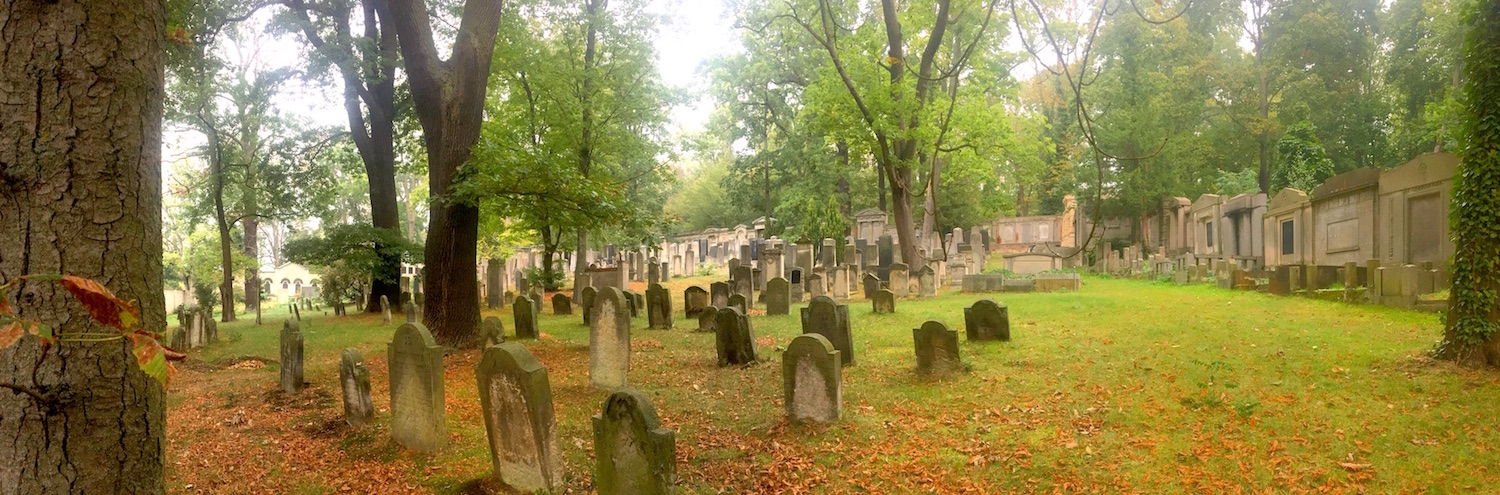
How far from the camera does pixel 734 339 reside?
935 cm

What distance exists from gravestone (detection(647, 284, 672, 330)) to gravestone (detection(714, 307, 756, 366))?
12.7 ft

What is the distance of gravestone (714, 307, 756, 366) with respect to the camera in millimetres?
9312

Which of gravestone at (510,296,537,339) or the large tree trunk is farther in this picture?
gravestone at (510,296,537,339)

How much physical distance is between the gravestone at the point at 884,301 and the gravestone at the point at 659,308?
12.7 ft

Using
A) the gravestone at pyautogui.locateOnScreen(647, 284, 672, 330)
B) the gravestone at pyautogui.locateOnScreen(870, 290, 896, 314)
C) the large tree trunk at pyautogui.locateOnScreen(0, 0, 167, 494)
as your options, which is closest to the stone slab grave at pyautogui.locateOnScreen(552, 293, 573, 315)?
the gravestone at pyautogui.locateOnScreen(647, 284, 672, 330)

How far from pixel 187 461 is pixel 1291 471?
25.7 ft

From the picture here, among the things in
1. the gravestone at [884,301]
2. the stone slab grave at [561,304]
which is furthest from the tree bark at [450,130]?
the gravestone at [884,301]

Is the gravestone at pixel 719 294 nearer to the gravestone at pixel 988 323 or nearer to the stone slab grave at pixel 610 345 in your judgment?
the gravestone at pixel 988 323

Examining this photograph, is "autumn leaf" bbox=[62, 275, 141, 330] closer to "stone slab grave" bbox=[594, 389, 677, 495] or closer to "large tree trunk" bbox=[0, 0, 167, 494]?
"large tree trunk" bbox=[0, 0, 167, 494]

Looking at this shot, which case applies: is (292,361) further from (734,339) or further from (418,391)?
(734,339)

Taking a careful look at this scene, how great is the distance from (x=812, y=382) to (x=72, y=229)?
16.8 ft

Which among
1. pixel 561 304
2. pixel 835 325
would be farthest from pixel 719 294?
pixel 835 325

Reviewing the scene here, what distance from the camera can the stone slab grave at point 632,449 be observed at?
4.54 m

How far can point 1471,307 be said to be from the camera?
6.90 metres
